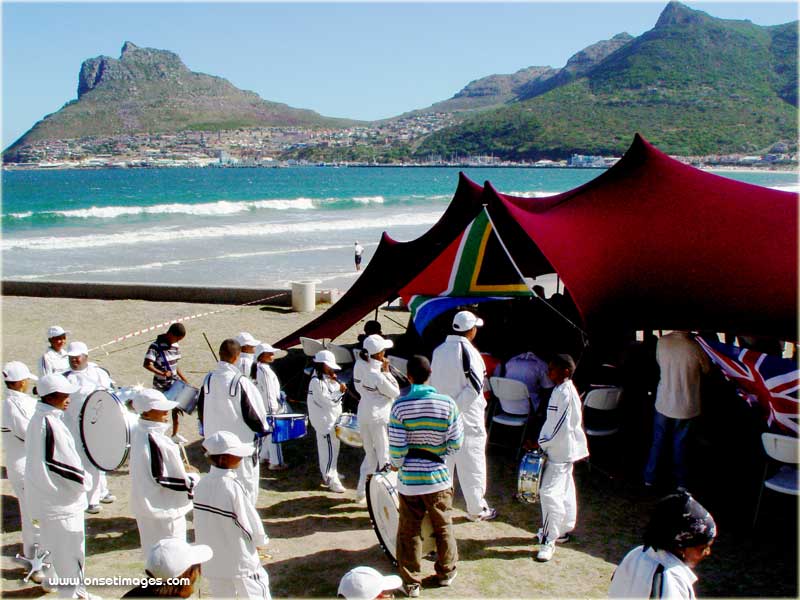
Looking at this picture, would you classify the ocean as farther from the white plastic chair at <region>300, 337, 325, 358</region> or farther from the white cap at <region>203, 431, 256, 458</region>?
the white cap at <region>203, 431, 256, 458</region>

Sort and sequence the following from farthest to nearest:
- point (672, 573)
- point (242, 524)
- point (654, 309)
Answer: point (654, 309) < point (242, 524) < point (672, 573)

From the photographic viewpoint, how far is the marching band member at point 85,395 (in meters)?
6.08

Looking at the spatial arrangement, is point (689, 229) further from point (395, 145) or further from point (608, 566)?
point (395, 145)

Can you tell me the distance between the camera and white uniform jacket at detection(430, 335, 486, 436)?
237 inches

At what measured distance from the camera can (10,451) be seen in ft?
18.2

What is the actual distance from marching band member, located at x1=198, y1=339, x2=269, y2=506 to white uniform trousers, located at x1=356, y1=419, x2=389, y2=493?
99 cm

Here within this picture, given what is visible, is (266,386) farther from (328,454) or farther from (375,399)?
(375,399)

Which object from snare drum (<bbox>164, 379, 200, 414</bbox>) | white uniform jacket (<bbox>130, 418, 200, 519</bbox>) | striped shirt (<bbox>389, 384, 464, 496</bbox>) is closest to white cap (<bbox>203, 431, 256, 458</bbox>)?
white uniform jacket (<bbox>130, 418, 200, 519</bbox>)

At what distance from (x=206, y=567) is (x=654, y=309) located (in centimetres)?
442

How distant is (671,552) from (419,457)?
2.12 metres

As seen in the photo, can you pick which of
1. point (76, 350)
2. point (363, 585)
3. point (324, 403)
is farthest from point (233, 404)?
point (363, 585)

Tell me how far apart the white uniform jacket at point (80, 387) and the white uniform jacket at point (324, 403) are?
1.68 metres

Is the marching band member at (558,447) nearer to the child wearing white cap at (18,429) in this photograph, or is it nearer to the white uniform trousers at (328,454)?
the white uniform trousers at (328,454)

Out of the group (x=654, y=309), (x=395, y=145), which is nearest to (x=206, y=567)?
(x=654, y=309)
